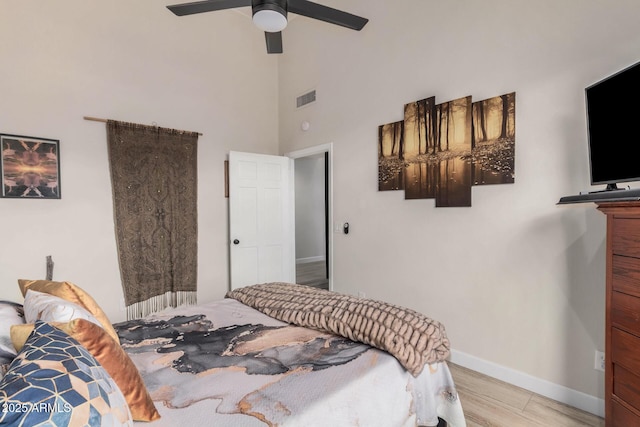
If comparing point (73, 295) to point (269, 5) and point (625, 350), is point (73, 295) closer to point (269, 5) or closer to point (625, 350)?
point (269, 5)

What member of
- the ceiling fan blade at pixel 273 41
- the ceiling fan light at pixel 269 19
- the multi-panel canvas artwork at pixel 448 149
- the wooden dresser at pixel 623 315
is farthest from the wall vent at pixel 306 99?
the wooden dresser at pixel 623 315

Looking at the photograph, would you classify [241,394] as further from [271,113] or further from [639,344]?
[271,113]

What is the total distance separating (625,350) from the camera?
130 centimetres

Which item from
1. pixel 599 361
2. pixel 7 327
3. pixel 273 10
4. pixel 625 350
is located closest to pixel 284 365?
pixel 7 327

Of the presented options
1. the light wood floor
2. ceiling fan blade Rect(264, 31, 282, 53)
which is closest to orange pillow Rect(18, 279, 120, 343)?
ceiling fan blade Rect(264, 31, 282, 53)

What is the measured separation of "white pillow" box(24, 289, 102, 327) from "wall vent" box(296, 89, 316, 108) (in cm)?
338

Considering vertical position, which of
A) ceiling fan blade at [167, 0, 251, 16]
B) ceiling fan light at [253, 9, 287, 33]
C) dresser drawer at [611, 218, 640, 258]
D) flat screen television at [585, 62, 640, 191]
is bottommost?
dresser drawer at [611, 218, 640, 258]

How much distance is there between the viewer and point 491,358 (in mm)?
2393

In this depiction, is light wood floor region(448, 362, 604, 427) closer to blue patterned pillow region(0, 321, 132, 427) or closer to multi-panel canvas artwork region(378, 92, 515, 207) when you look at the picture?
multi-panel canvas artwork region(378, 92, 515, 207)

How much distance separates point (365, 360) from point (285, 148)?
3.44 m

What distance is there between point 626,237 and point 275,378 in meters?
1.59

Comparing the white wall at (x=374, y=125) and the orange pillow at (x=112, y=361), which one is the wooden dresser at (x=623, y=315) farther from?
the orange pillow at (x=112, y=361)

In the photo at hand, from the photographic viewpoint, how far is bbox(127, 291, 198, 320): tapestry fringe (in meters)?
Result: 3.21

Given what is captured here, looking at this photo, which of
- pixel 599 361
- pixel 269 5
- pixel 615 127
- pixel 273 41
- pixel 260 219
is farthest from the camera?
pixel 260 219
